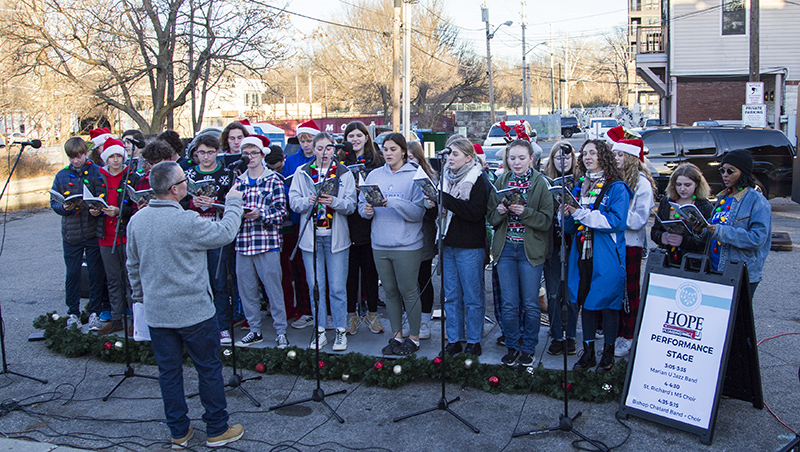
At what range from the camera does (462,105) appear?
5006cm

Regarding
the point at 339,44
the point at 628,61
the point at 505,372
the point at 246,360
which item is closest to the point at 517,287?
the point at 505,372

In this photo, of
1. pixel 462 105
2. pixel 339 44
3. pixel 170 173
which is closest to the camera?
pixel 170 173

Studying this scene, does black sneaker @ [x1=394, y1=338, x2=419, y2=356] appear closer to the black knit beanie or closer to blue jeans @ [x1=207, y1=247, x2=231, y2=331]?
blue jeans @ [x1=207, y1=247, x2=231, y2=331]

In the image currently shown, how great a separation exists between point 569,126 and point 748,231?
47.7 metres

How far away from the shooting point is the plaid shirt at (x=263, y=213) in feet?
18.2

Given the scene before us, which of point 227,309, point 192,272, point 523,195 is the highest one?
point 523,195

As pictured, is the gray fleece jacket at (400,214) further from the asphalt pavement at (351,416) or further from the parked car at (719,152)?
the parked car at (719,152)

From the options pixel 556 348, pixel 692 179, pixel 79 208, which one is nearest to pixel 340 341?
pixel 556 348

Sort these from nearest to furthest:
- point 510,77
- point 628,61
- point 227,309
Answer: point 227,309 < point 628,61 < point 510,77

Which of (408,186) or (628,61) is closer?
(408,186)

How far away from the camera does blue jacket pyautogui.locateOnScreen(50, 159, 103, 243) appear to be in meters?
6.18

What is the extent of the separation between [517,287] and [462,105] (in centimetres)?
4638

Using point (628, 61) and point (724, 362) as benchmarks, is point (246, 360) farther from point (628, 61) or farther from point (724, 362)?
point (628, 61)

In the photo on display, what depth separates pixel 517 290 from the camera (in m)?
5.07
